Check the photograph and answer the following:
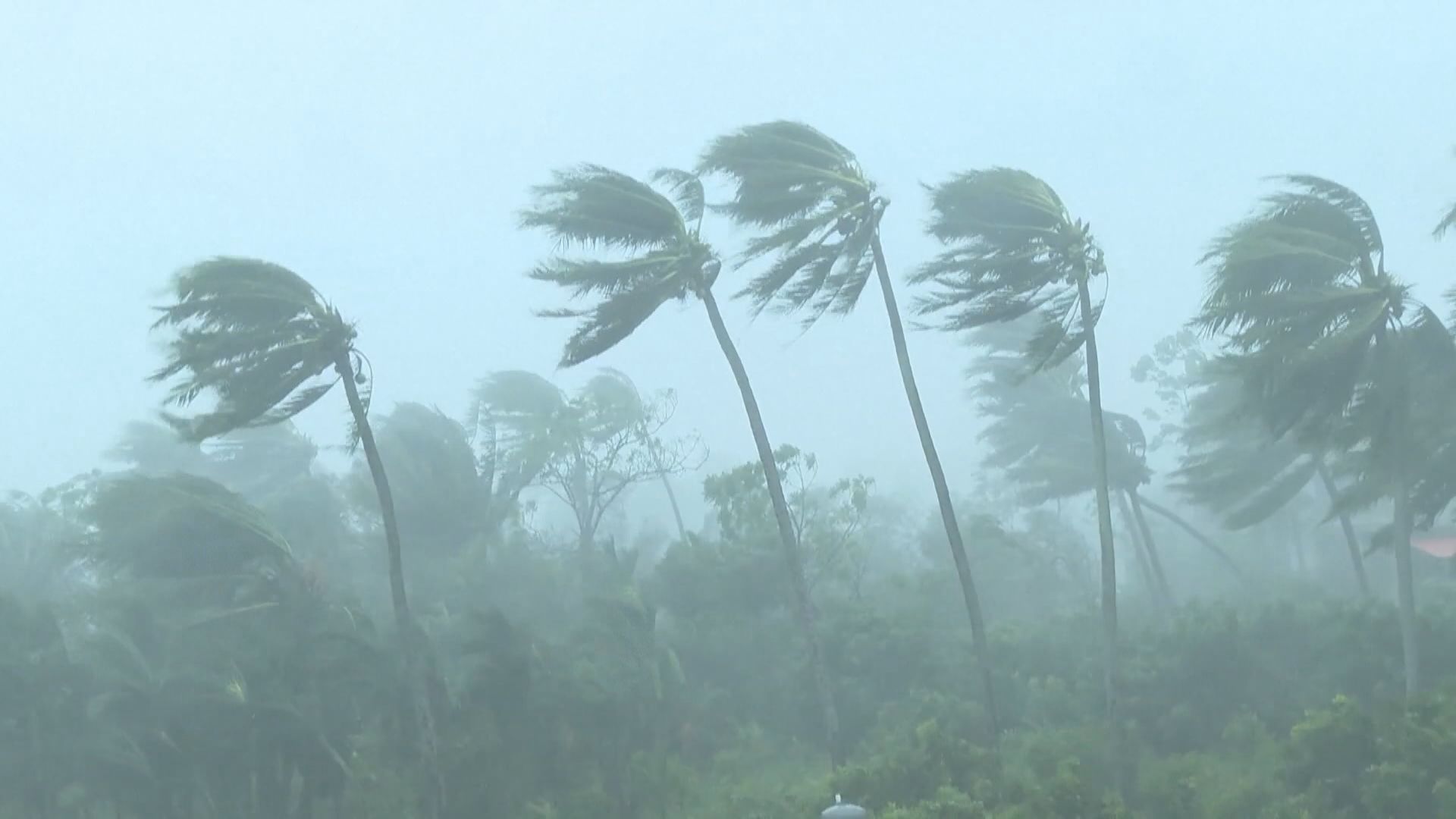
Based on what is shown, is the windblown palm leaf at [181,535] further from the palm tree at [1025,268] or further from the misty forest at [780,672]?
the palm tree at [1025,268]

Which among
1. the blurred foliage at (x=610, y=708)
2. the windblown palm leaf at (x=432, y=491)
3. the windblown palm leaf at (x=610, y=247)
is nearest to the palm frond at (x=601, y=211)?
the windblown palm leaf at (x=610, y=247)

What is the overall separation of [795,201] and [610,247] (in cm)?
276

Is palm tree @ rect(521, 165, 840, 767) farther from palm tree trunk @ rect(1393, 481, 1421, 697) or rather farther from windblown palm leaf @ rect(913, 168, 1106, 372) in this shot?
palm tree trunk @ rect(1393, 481, 1421, 697)

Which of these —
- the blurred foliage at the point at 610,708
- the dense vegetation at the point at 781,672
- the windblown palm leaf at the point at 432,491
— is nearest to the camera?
the blurred foliage at the point at 610,708

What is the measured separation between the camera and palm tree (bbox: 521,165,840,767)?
19094mm

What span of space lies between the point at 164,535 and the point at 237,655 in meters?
2.36

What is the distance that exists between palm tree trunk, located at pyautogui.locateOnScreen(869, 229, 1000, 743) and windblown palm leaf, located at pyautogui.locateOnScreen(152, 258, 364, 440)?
26.1 ft

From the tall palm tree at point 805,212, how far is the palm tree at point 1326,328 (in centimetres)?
468

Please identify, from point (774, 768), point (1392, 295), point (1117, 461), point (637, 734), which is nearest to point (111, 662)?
point (637, 734)

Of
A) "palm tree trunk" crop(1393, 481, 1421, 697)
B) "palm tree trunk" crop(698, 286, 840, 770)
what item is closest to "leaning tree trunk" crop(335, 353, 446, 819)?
Result: "palm tree trunk" crop(698, 286, 840, 770)

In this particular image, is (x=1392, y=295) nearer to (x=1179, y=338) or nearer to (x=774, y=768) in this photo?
(x=774, y=768)

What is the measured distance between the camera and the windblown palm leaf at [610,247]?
1908 centimetres

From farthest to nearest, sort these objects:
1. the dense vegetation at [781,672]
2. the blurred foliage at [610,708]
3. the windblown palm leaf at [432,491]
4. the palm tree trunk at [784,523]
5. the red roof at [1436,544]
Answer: the red roof at [1436,544]
the windblown palm leaf at [432,491]
the palm tree trunk at [784,523]
the dense vegetation at [781,672]
the blurred foliage at [610,708]

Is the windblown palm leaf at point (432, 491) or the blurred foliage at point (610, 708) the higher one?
the windblown palm leaf at point (432, 491)
